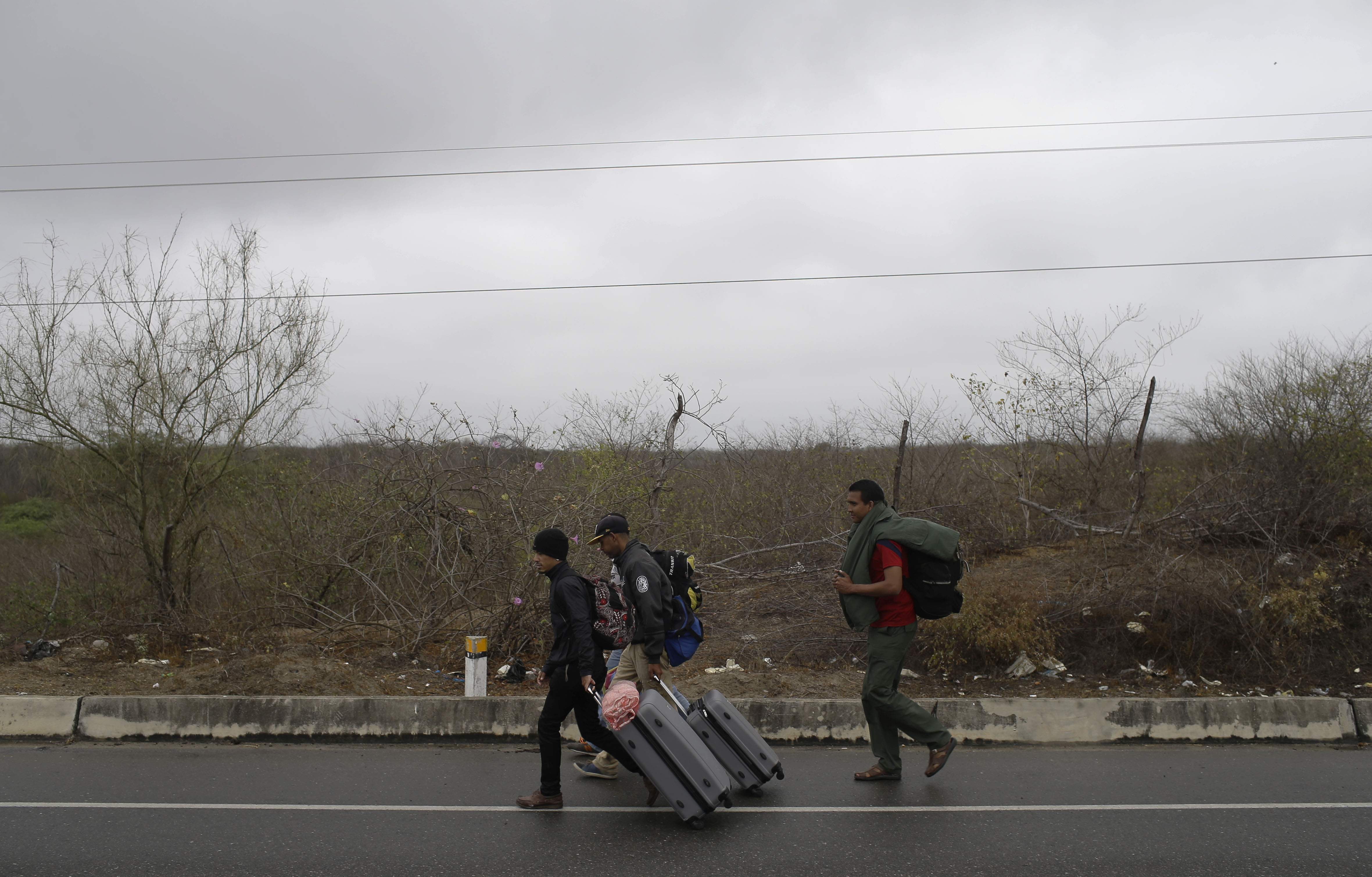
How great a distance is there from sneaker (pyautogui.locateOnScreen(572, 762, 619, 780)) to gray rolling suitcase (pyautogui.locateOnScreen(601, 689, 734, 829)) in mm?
1070

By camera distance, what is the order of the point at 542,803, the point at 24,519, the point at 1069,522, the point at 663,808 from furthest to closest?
the point at 24,519, the point at 1069,522, the point at 663,808, the point at 542,803

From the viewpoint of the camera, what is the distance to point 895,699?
551 cm

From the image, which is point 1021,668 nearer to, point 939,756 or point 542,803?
point 939,756

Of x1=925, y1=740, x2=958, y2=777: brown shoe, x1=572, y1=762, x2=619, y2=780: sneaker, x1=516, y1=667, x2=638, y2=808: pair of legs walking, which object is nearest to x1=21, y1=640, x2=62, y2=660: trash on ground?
x1=572, y1=762, x2=619, y2=780: sneaker

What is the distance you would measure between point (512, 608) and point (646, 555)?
3806 mm

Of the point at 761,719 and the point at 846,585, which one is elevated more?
the point at 846,585

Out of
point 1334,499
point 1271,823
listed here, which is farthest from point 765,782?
point 1334,499

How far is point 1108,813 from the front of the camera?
5.14 metres

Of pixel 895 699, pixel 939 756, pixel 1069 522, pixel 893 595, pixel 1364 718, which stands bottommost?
pixel 1364 718

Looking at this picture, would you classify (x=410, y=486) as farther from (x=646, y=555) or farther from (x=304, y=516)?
(x=646, y=555)

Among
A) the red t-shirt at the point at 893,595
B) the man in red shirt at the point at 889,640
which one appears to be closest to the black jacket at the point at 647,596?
the man in red shirt at the point at 889,640

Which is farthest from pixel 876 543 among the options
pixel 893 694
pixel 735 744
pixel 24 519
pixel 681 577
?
pixel 24 519

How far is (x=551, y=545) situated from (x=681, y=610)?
95 centimetres

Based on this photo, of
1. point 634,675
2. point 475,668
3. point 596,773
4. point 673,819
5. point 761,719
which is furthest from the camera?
point 475,668
